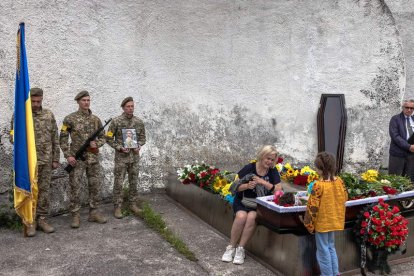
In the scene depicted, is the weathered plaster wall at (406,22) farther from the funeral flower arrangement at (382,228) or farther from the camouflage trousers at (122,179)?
the camouflage trousers at (122,179)

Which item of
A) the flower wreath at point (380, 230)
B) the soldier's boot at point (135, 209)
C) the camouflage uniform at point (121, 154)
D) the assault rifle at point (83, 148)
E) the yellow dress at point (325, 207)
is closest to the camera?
the yellow dress at point (325, 207)

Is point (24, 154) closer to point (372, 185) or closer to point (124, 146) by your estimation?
point (124, 146)

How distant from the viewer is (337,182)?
424 centimetres

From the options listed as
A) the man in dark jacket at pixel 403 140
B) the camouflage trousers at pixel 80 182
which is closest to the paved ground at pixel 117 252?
the camouflage trousers at pixel 80 182

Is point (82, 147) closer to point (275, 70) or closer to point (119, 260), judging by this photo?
point (119, 260)

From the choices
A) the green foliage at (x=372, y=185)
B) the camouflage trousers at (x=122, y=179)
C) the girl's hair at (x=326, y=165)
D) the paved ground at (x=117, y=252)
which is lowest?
the paved ground at (x=117, y=252)

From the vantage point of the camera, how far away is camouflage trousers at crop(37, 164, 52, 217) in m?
5.79

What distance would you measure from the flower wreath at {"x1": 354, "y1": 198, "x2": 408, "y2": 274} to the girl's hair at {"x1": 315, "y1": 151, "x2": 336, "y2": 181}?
760mm

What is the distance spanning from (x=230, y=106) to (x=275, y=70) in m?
1.20

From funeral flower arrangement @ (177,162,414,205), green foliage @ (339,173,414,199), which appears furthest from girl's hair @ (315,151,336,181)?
green foliage @ (339,173,414,199)

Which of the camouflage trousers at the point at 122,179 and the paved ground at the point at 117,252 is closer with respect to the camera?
the paved ground at the point at 117,252

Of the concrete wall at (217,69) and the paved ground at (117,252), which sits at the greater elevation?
the concrete wall at (217,69)

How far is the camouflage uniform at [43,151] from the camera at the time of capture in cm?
573

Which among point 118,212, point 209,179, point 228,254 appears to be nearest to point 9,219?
point 118,212
